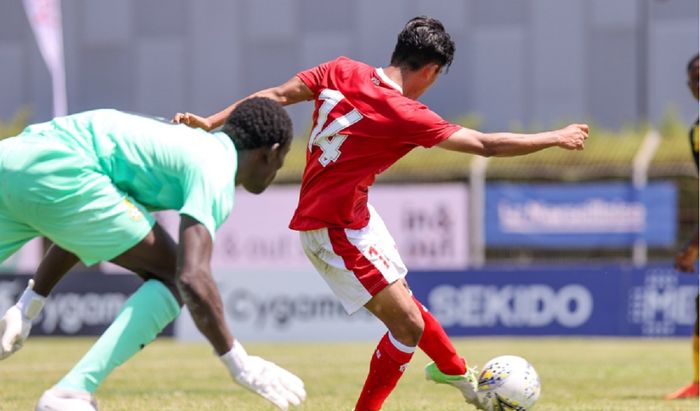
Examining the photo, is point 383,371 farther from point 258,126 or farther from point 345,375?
point 345,375

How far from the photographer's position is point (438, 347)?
8.33 metres

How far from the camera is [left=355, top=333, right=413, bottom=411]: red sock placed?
8039 mm

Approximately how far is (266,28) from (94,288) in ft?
41.0

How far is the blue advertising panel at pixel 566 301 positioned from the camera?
2056cm

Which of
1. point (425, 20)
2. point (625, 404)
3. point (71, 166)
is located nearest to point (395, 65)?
point (425, 20)

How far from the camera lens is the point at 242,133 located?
666 cm


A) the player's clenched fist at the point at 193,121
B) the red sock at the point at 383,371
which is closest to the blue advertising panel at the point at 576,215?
the red sock at the point at 383,371

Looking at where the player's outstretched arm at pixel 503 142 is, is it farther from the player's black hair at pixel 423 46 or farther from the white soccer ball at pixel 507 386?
the white soccer ball at pixel 507 386

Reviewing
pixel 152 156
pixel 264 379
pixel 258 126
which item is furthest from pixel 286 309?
pixel 264 379

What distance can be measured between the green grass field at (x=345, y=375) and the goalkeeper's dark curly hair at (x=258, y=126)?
10.2 feet

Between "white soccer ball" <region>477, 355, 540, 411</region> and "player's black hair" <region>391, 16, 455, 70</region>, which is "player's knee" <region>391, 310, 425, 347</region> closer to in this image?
"white soccer ball" <region>477, 355, 540, 411</region>

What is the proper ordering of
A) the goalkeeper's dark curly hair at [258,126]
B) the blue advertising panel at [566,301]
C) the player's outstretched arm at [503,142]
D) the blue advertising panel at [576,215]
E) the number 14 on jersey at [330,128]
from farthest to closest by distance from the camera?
1. the blue advertising panel at [576,215]
2. the blue advertising panel at [566,301]
3. the number 14 on jersey at [330,128]
4. the player's outstretched arm at [503,142]
5. the goalkeeper's dark curly hair at [258,126]

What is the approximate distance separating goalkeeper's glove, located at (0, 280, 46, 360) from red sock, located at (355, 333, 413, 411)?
2012 mm

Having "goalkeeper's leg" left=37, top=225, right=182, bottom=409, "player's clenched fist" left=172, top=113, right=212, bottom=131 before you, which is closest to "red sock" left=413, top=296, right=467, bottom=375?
"player's clenched fist" left=172, top=113, right=212, bottom=131
